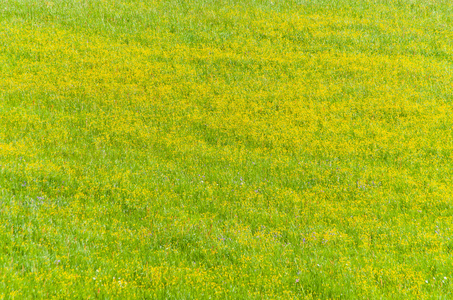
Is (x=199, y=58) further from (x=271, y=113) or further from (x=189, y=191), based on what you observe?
(x=189, y=191)

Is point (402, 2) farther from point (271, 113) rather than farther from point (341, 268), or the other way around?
point (341, 268)

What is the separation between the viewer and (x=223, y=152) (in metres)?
11.1

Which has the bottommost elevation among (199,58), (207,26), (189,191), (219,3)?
(189,191)

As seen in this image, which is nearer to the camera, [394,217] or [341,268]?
[341,268]

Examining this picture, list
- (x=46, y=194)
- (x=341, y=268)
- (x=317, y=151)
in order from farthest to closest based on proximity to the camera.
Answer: (x=317, y=151) < (x=46, y=194) < (x=341, y=268)

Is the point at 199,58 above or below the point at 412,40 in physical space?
below

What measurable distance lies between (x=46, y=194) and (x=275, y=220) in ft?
17.1

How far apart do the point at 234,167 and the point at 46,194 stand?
4942 millimetres

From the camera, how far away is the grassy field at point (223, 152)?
6270mm

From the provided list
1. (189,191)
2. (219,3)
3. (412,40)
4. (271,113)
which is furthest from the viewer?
(219,3)

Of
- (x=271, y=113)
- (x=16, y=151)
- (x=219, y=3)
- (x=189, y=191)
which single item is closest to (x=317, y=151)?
(x=271, y=113)

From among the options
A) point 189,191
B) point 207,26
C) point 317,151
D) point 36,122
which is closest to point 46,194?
point 189,191

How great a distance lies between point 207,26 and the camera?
19.5 meters

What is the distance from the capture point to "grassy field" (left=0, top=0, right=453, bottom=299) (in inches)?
247
